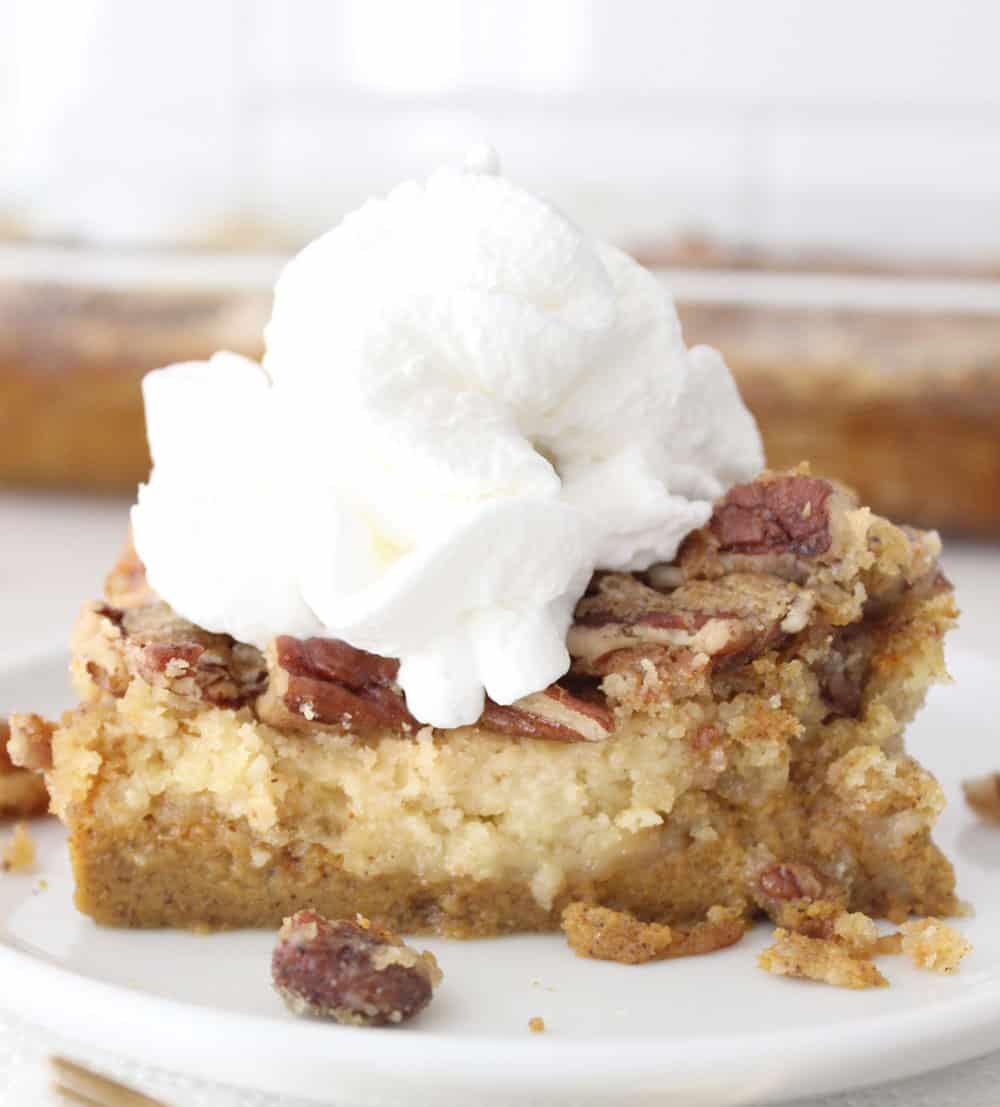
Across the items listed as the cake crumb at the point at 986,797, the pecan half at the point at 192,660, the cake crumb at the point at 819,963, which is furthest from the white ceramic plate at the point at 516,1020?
the pecan half at the point at 192,660

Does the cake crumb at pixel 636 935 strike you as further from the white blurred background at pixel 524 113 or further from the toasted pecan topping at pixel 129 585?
the white blurred background at pixel 524 113

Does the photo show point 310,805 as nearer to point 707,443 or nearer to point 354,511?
point 354,511

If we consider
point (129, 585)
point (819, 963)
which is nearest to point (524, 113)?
point (129, 585)

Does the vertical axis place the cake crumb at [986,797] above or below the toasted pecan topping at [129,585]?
below

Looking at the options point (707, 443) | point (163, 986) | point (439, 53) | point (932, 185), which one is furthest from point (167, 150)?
point (163, 986)

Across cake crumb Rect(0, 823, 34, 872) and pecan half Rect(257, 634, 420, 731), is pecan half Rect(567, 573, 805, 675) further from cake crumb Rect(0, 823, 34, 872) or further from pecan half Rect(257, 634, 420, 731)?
cake crumb Rect(0, 823, 34, 872)

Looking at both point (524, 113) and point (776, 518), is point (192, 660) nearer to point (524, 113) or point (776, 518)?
point (776, 518)

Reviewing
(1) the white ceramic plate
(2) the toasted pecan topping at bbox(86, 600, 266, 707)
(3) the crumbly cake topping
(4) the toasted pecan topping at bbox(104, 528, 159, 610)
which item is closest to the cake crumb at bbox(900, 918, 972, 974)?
(1) the white ceramic plate
